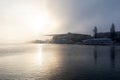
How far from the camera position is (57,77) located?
28906 millimetres

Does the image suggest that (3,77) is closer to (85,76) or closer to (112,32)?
(85,76)

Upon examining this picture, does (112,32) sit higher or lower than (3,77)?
higher

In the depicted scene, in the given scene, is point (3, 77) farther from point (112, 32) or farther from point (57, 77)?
point (112, 32)

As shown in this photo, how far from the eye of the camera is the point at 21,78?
2872 centimetres

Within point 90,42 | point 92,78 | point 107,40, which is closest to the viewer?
point 92,78

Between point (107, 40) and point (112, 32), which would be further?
point (112, 32)

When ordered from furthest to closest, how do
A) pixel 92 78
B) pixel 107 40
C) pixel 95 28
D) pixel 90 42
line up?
pixel 95 28 → pixel 90 42 → pixel 107 40 → pixel 92 78

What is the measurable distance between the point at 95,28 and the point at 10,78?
16061 centimetres

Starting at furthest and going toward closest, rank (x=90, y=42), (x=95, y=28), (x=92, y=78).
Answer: (x=95, y=28), (x=90, y=42), (x=92, y=78)

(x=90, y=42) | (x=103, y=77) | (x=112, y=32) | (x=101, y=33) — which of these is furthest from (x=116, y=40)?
(x=103, y=77)

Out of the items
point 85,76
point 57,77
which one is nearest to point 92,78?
point 85,76

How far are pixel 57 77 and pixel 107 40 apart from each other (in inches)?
5081

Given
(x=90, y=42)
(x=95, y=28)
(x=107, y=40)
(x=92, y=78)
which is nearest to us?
(x=92, y=78)

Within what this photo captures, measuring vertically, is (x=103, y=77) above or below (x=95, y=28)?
below
